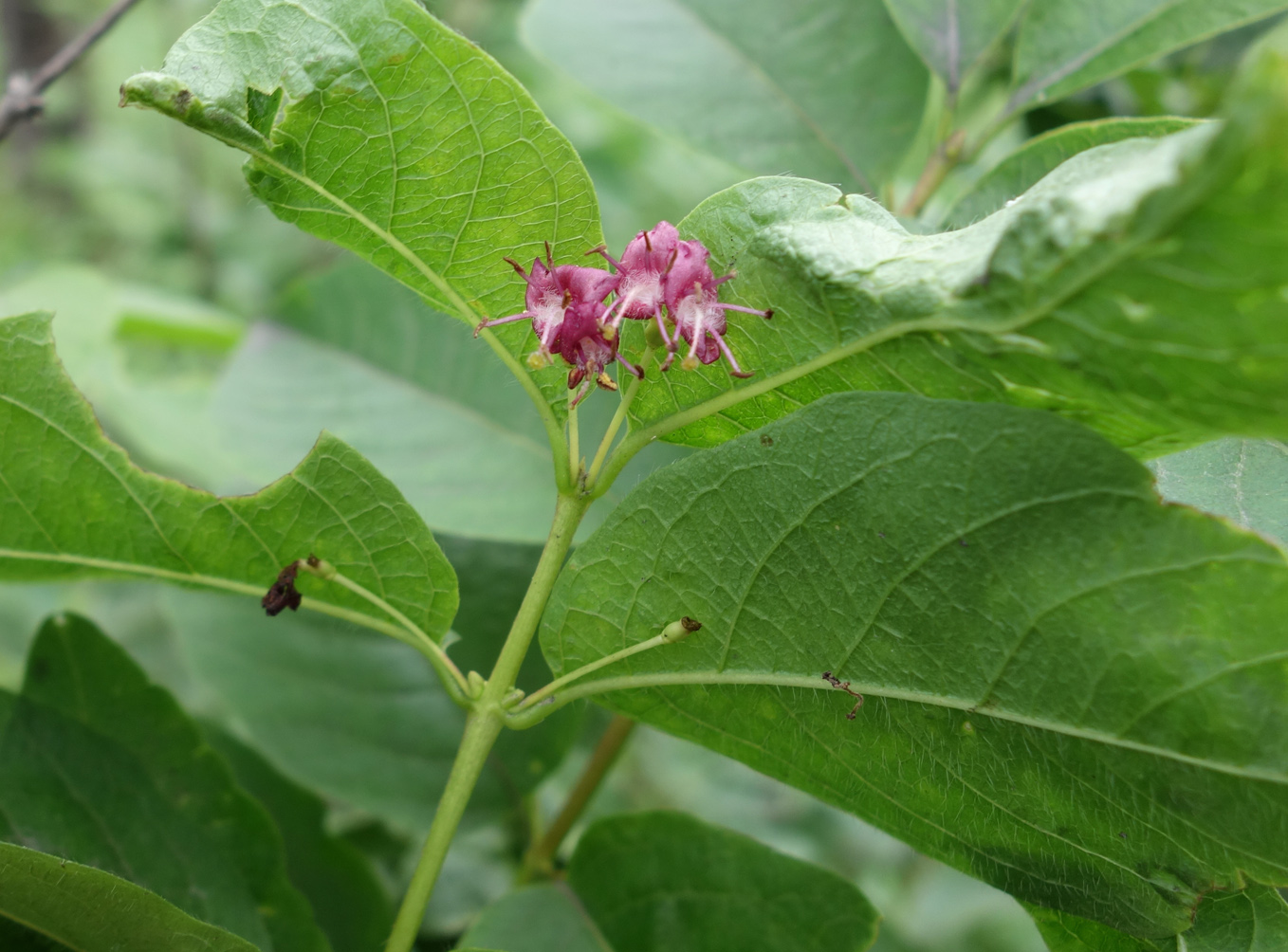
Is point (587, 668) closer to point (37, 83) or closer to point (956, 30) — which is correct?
point (956, 30)

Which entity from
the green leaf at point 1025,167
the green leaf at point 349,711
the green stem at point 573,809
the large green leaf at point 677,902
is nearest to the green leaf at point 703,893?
the large green leaf at point 677,902

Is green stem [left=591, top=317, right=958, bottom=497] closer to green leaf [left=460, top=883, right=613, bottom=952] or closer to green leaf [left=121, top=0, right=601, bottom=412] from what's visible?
green leaf [left=121, top=0, right=601, bottom=412]

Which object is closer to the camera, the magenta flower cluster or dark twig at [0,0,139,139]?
the magenta flower cluster

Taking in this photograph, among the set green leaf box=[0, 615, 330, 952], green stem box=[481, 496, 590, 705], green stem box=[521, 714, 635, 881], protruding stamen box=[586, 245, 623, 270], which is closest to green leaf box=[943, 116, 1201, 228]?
protruding stamen box=[586, 245, 623, 270]

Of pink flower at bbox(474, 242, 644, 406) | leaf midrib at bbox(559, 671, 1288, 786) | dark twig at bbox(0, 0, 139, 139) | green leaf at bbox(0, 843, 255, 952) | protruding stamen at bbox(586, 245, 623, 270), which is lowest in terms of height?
green leaf at bbox(0, 843, 255, 952)

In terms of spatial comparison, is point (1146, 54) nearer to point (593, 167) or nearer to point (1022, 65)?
point (1022, 65)

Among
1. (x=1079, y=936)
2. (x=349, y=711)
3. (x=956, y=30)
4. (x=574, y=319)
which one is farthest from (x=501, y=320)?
(x=956, y=30)
